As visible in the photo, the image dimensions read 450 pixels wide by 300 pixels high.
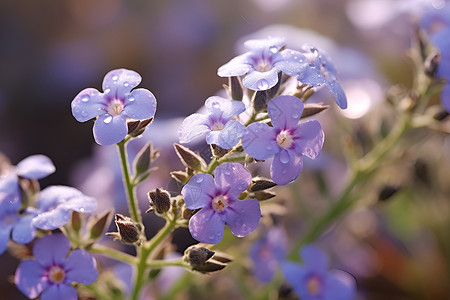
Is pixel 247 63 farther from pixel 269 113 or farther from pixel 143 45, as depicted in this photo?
pixel 143 45

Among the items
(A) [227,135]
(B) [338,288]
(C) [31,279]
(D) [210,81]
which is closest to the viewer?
(A) [227,135]

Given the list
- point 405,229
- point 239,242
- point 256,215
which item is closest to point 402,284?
point 405,229

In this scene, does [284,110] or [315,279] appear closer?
[284,110]

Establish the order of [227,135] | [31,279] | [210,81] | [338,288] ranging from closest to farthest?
1. [227,135]
2. [31,279]
3. [338,288]
4. [210,81]


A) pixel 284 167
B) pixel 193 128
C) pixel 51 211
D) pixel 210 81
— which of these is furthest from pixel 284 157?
pixel 210 81

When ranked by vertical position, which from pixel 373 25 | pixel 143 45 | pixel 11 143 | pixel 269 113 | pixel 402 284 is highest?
pixel 269 113

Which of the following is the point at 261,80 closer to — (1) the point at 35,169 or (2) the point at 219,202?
(2) the point at 219,202

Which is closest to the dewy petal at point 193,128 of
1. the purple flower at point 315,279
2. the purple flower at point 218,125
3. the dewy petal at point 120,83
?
the purple flower at point 218,125
